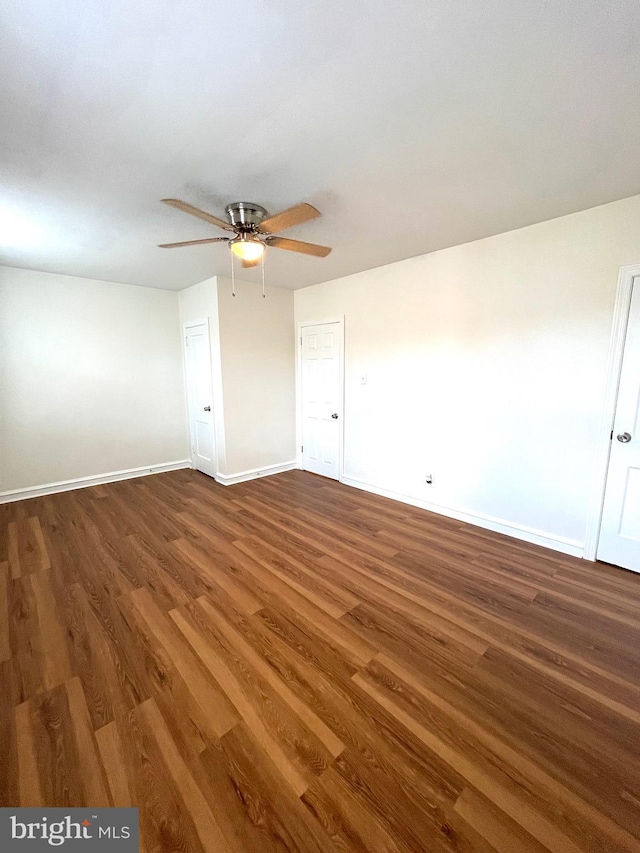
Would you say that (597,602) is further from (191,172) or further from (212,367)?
(212,367)

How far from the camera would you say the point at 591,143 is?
1.66 m

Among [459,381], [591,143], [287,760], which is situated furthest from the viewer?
[459,381]

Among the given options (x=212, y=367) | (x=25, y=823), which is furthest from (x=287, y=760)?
(x=212, y=367)

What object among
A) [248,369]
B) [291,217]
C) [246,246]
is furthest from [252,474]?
[291,217]

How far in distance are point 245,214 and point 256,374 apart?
2391mm

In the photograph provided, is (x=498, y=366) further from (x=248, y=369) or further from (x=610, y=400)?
(x=248, y=369)

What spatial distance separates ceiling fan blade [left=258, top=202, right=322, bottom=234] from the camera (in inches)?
70.7

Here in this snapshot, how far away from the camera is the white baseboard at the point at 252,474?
4379 millimetres

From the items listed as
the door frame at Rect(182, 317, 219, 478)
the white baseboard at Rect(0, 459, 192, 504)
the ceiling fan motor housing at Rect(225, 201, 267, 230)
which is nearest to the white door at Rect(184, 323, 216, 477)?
the door frame at Rect(182, 317, 219, 478)

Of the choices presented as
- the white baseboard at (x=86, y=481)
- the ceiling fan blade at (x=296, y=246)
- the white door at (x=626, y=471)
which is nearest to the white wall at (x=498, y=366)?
the white door at (x=626, y=471)

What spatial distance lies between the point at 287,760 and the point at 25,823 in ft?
2.79

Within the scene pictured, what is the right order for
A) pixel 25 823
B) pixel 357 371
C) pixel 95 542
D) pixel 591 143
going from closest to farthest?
pixel 25 823 → pixel 591 143 → pixel 95 542 → pixel 357 371

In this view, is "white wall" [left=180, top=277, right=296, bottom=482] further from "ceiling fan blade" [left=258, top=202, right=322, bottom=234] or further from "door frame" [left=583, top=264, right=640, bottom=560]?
"door frame" [left=583, top=264, right=640, bottom=560]

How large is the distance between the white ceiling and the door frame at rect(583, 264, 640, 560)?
0.59 m
